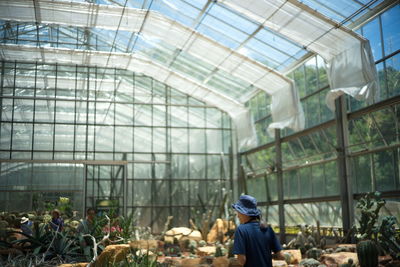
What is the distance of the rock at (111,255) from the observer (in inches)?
257

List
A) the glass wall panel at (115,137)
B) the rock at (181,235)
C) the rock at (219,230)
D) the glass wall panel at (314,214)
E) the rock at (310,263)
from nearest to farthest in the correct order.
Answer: the rock at (310,263), the glass wall panel at (314,214), the rock at (181,235), the rock at (219,230), the glass wall panel at (115,137)

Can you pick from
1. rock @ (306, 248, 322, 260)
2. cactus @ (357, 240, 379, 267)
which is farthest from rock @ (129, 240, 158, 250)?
rock @ (306, 248, 322, 260)

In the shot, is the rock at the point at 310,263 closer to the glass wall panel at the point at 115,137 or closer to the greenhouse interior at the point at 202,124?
the greenhouse interior at the point at 202,124

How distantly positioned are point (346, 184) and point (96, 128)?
10369mm

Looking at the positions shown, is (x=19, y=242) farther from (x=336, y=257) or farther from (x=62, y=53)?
(x=62, y=53)

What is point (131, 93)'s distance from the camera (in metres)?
19.3

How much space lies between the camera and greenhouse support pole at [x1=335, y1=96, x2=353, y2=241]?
12383mm

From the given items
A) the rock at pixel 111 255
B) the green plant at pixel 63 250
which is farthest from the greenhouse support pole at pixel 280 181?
the rock at pixel 111 255

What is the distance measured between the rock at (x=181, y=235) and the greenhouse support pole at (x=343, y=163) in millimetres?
5661

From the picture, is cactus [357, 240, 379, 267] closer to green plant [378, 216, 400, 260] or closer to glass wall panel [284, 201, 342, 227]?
green plant [378, 216, 400, 260]

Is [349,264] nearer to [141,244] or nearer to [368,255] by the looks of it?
[368,255]

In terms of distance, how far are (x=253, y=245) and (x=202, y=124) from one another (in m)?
16.3

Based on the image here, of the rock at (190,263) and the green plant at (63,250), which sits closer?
the green plant at (63,250)

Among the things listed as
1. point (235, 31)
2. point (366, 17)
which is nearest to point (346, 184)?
point (366, 17)
